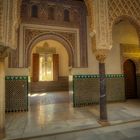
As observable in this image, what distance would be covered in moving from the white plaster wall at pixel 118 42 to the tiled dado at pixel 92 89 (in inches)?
11.6

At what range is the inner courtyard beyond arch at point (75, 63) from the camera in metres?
2.94

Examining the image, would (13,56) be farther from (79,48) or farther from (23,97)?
(79,48)

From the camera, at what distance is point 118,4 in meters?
3.78

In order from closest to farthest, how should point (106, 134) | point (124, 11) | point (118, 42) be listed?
point (106, 134)
point (124, 11)
point (118, 42)

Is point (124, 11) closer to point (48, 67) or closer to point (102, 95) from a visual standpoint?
point (102, 95)

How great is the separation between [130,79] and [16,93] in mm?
4891

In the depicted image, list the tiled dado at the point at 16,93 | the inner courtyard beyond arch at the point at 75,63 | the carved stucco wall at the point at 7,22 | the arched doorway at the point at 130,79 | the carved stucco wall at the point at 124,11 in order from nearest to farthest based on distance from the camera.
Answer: the carved stucco wall at the point at 7,22
the inner courtyard beyond arch at the point at 75,63
the carved stucco wall at the point at 124,11
the tiled dado at the point at 16,93
the arched doorway at the point at 130,79

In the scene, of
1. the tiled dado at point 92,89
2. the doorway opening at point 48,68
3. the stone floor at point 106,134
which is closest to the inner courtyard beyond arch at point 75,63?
the tiled dado at point 92,89

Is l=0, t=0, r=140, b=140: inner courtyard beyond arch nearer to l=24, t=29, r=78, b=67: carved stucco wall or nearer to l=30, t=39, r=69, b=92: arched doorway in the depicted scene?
l=24, t=29, r=78, b=67: carved stucco wall

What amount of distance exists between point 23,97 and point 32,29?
94.4 inches

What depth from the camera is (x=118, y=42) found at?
5926 mm

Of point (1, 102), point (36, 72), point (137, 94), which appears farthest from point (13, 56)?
point (36, 72)

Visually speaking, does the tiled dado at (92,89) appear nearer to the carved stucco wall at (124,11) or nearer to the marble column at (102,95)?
the marble column at (102,95)

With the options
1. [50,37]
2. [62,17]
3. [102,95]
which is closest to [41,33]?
[50,37]
